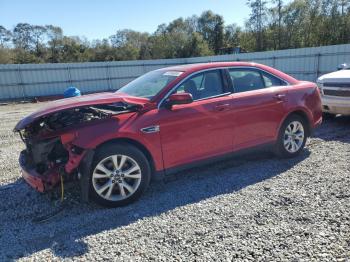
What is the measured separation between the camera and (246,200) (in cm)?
367

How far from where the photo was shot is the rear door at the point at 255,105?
4410 millimetres

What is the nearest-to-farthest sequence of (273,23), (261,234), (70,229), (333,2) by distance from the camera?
(261,234) → (70,229) → (333,2) → (273,23)

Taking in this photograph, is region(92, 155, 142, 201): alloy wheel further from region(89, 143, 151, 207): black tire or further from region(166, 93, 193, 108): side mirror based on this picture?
region(166, 93, 193, 108): side mirror

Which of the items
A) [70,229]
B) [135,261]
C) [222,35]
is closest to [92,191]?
[70,229]

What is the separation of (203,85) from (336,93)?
178 inches

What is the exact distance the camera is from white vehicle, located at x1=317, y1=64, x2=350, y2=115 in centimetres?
690

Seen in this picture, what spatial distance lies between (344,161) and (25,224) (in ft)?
15.7

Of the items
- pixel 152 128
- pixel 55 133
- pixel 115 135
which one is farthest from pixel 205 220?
pixel 55 133

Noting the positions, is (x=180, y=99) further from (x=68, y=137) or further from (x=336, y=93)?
(x=336, y=93)

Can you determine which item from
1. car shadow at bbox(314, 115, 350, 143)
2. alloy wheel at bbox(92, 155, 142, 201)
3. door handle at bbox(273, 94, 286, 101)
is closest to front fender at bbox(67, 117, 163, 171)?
alloy wheel at bbox(92, 155, 142, 201)

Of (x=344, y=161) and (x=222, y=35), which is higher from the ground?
(x=222, y=35)

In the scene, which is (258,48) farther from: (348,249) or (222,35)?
(348,249)

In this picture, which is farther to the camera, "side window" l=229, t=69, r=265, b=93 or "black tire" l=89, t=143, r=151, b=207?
"side window" l=229, t=69, r=265, b=93

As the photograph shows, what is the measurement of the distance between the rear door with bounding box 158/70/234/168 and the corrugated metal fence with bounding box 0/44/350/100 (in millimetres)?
12933
